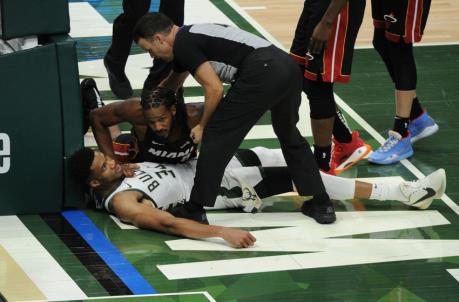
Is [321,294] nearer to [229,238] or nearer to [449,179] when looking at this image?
[229,238]

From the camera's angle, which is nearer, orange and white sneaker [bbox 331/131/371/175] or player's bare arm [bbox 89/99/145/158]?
player's bare arm [bbox 89/99/145/158]

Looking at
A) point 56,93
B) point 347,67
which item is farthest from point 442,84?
point 56,93

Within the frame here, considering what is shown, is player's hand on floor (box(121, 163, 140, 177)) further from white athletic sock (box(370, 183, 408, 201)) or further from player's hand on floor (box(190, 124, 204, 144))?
white athletic sock (box(370, 183, 408, 201))

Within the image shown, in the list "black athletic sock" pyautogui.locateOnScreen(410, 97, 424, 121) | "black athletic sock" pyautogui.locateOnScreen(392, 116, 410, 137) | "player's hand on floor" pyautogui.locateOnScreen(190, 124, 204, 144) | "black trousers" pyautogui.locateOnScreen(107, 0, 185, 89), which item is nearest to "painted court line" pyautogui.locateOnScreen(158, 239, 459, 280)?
"player's hand on floor" pyautogui.locateOnScreen(190, 124, 204, 144)

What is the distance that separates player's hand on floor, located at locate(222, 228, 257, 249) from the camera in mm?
6762

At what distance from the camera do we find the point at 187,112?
7262 mm

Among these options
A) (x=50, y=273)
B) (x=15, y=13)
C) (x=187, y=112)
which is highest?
(x=15, y=13)

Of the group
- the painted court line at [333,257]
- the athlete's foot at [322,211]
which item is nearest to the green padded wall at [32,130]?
the painted court line at [333,257]

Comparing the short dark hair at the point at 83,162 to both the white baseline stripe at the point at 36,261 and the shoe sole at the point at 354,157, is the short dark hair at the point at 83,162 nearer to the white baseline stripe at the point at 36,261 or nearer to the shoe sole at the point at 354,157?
the white baseline stripe at the point at 36,261

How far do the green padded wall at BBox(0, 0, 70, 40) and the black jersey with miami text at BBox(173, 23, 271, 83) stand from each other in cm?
80

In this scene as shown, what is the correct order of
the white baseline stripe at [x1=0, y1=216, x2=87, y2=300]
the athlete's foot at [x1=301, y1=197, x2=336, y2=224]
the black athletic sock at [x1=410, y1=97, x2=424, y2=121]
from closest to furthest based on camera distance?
the white baseline stripe at [x1=0, y1=216, x2=87, y2=300] < the athlete's foot at [x1=301, y1=197, x2=336, y2=224] < the black athletic sock at [x1=410, y1=97, x2=424, y2=121]

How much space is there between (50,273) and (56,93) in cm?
117

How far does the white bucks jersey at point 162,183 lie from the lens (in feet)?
23.2

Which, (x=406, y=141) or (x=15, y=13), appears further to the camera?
(x=406, y=141)
